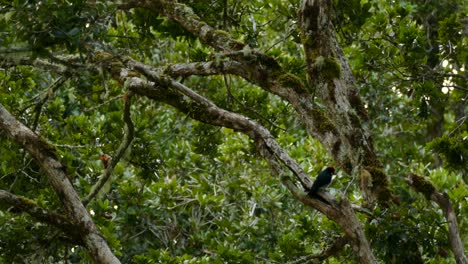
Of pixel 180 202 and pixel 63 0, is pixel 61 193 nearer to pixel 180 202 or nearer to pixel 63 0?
pixel 63 0

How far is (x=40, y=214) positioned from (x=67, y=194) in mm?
333

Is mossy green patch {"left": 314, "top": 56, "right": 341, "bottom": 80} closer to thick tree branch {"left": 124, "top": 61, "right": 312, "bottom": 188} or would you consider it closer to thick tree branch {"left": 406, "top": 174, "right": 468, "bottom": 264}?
thick tree branch {"left": 124, "top": 61, "right": 312, "bottom": 188}

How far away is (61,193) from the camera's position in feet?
16.7

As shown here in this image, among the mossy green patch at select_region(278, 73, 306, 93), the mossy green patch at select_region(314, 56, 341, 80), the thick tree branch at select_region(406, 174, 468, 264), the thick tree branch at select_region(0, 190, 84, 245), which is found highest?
the mossy green patch at select_region(314, 56, 341, 80)

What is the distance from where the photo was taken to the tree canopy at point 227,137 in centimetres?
497

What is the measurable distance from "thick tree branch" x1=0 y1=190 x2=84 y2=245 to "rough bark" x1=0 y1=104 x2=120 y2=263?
9cm

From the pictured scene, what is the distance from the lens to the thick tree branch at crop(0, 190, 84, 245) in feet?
16.9

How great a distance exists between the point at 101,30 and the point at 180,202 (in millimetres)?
4706

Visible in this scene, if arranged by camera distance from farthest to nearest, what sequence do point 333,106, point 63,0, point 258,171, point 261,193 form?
point 258,171, point 261,193, point 333,106, point 63,0

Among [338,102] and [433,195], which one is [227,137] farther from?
[338,102]

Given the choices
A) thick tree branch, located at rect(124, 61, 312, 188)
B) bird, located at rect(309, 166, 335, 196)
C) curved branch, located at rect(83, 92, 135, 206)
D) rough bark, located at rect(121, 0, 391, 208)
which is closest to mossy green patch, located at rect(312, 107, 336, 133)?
rough bark, located at rect(121, 0, 391, 208)

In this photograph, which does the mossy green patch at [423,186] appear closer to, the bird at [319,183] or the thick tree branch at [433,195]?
the thick tree branch at [433,195]

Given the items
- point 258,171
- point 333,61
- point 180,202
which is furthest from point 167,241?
point 333,61

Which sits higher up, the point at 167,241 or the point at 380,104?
the point at 380,104
